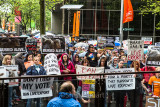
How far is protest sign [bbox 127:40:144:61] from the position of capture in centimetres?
1009

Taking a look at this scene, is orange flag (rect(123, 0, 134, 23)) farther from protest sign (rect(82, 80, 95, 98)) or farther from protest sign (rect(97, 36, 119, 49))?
protest sign (rect(82, 80, 95, 98))

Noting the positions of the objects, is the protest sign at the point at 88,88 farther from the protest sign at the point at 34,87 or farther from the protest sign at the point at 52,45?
the protest sign at the point at 52,45

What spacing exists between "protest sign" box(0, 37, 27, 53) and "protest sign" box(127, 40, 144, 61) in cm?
388

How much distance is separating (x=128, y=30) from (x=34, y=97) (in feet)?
106

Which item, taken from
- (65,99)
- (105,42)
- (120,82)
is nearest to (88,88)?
(120,82)

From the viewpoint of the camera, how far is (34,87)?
19.7 ft

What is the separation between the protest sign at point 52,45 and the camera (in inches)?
409

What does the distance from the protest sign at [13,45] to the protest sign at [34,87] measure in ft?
14.9

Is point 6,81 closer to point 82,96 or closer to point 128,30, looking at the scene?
point 82,96

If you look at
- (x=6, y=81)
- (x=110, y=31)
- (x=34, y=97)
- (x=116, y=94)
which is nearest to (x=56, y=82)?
(x=34, y=97)

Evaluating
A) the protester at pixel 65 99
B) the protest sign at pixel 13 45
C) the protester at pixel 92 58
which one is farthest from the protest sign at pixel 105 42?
the protester at pixel 65 99

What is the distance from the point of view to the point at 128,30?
1464 inches

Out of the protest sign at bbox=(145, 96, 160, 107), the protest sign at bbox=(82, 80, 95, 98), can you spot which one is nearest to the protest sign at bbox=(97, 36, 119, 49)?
the protest sign at bbox=(145, 96, 160, 107)

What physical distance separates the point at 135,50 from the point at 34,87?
5.23 metres
